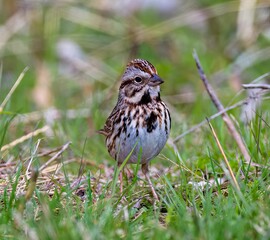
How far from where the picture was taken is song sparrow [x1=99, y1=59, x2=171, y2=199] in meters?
4.50

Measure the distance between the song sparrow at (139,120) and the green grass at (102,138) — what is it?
0.17 metres

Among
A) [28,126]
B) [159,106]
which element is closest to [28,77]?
[28,126]

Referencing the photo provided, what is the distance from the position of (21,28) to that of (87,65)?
53.2 inches

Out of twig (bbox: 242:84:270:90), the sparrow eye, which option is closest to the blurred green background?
twig (bbox: 242:84:270:90)

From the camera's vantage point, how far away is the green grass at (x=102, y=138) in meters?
3.60

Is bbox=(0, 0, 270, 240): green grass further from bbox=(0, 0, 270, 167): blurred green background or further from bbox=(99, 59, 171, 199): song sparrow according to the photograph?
bbox=(99, 59, 171, 199): song sparrow

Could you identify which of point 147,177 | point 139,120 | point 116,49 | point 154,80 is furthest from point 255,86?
point 116,49

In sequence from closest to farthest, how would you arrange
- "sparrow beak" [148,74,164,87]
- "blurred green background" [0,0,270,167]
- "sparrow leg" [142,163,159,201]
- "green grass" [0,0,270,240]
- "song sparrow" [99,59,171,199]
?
1. "green grass" [0,0,270,240]
2. "sparrow leg" [142,163,159,201]
3. "song sparrow" [99,59,171,199]
4. "sparrow beak" [148,74,164,87]
5. "blurred green background" [0,0,270,167]

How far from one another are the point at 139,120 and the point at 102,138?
1.86 m

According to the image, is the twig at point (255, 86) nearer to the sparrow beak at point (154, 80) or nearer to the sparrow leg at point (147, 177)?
the sparrow beak at point (154, 80)

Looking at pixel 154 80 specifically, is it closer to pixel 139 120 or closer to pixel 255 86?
pixel 139 120

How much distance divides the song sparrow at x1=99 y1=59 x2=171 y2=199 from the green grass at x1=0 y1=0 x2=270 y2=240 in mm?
171

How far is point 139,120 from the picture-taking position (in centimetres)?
454

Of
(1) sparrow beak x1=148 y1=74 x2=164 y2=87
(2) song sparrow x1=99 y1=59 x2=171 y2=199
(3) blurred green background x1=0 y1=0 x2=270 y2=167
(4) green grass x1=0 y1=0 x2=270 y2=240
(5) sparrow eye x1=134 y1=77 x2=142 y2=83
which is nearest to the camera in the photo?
(4) green grass x1=0 y1=0 x2=270 y2=240
